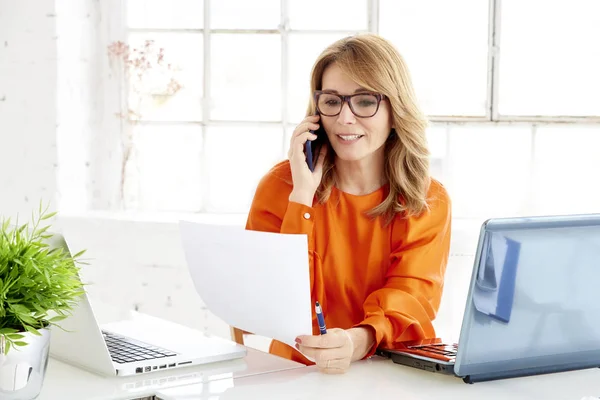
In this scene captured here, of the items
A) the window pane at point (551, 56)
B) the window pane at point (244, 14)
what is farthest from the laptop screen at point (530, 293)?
the window pane at point (244, 14)

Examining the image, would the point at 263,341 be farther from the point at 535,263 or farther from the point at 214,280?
the point at 535,263

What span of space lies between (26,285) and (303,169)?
0.93 metres

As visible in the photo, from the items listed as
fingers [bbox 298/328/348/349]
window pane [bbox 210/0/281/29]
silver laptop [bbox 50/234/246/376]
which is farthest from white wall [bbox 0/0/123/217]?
fingers [bbox 298/328/348/349]

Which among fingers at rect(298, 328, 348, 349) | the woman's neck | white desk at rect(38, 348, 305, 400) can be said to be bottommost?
white desk at rect(38, 348, 305, 400)

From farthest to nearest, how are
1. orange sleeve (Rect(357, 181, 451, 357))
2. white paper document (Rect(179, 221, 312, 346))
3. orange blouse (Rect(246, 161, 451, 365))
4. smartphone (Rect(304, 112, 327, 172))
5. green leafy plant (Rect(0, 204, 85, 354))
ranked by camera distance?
1. smartphone (Rect(304, 112, 327, 172))
2. orange blouse (Rect(246, 161, 451, 365))
3. orange sleeve (Rect(357, 181, 451, 357))
4. white paper document (Rect(179, 221, 312, 346))
5. green leafy plant (Rect(0, 204, 85, 354))

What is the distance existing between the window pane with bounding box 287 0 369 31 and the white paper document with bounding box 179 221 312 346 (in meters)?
2.12

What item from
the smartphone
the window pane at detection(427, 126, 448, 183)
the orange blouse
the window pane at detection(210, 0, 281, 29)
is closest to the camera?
the orange blouse

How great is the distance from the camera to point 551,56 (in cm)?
356

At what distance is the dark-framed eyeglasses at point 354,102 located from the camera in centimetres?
216

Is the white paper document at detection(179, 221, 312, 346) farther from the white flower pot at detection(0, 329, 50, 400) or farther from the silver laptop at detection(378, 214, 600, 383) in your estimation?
the white flower pot at detection(0, 329, 50, 400)

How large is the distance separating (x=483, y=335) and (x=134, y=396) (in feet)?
2.13

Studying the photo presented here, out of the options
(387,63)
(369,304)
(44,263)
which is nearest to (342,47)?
(387,63)

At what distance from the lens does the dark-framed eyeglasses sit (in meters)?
2.16

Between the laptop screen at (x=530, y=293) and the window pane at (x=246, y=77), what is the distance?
2325 millimetres
